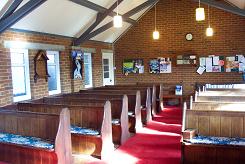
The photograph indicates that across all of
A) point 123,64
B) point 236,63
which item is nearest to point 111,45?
point 123,64

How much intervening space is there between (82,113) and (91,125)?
0.85 ft

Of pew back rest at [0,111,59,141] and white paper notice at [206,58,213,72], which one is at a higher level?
white paper notice at [206,58,213,72]

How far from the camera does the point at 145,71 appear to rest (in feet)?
35.4

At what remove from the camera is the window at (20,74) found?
6211 millimetres

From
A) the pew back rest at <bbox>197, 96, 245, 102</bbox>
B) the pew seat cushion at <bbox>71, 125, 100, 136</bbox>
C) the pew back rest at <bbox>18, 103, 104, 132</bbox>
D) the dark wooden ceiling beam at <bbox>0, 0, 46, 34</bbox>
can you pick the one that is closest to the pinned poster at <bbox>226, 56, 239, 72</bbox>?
the pew back rest at <bbox>197, 96, 245, 102</bbox>

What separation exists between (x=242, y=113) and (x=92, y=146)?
2359 millimetres

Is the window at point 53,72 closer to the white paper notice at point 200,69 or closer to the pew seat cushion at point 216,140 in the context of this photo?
the pew seat cushion at point 216,140

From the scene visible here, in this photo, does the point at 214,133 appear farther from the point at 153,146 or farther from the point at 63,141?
the point at 63,141

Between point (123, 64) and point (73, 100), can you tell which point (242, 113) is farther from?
point (123, 64)

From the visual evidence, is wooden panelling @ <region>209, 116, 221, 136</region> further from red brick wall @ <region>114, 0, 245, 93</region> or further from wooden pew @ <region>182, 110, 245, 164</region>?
red brick wall @ <region>114, 0, 245, 93</region>

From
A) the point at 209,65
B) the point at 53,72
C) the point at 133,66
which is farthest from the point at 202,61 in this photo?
the point at 53,72

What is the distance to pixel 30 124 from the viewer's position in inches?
170

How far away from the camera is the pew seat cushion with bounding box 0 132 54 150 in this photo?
3.88m

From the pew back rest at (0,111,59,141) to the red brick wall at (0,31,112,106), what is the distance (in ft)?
3.97
